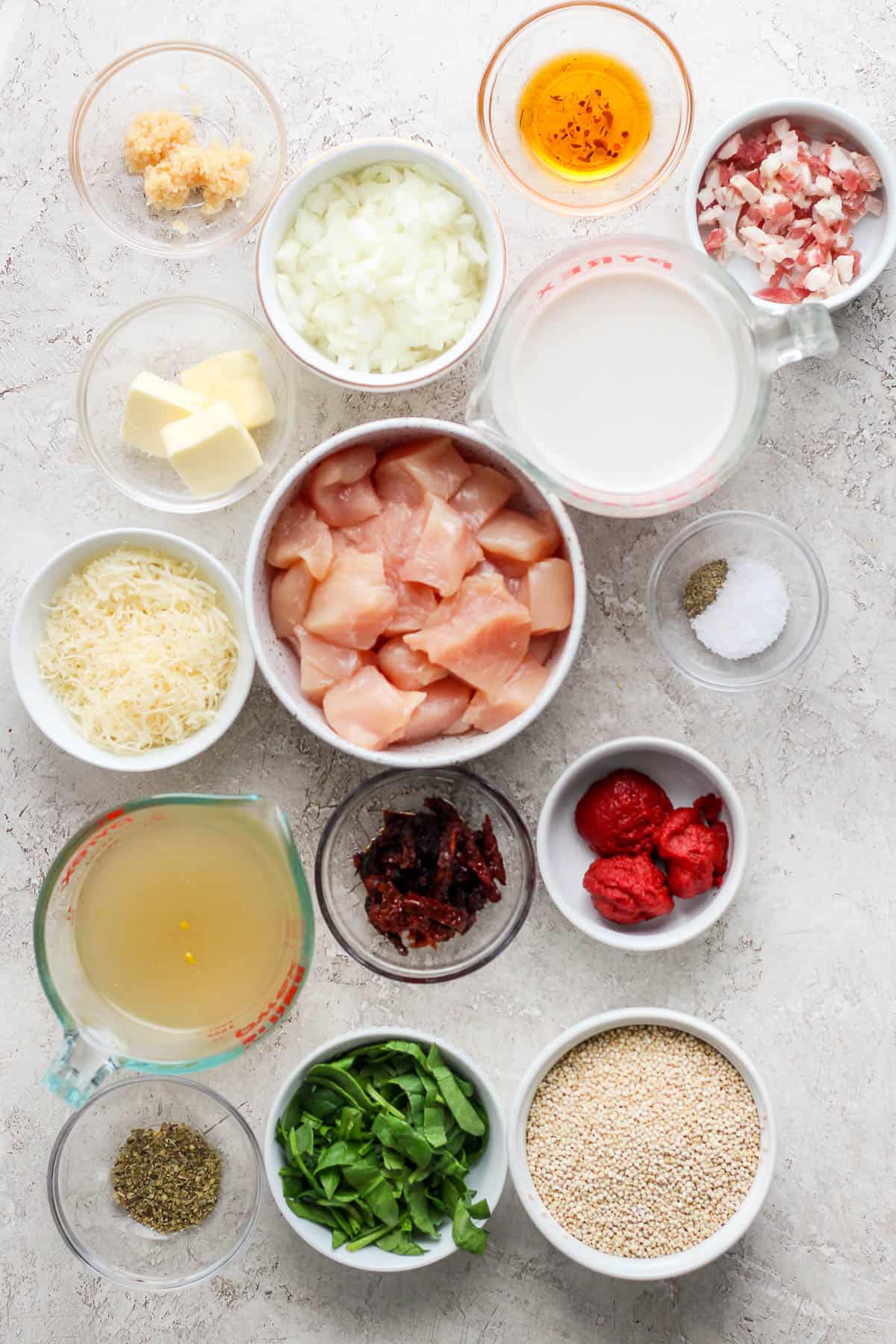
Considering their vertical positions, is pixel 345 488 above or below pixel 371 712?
above

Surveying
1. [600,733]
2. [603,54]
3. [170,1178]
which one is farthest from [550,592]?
[170,1178]

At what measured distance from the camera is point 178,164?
82.0 inches

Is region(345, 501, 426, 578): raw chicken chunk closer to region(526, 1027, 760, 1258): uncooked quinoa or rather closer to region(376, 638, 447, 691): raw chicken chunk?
region(376, 638, 447, 691): raw chicken chunk

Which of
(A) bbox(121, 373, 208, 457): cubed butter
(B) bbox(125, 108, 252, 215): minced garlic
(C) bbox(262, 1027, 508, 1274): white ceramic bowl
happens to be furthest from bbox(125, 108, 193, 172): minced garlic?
(C) bbox(262, 1027, 508, 1274): white ceramic bowl

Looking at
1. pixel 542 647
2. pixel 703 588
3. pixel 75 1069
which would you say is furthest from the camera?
pixel 703 588

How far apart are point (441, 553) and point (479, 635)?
15cm

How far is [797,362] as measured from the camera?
→ 216cm

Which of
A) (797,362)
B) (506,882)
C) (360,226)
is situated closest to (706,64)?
(797,362)

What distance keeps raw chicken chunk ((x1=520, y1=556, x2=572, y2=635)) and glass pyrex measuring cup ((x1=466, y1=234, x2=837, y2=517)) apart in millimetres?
117

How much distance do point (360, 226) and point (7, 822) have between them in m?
1.29

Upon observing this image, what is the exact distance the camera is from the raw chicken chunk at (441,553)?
192 centimetres

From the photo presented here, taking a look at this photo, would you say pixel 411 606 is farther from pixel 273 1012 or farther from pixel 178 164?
pixel 178 164

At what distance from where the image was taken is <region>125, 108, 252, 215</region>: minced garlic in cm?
208

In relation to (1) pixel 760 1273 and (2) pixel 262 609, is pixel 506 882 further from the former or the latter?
(1) pixel 760 1273
